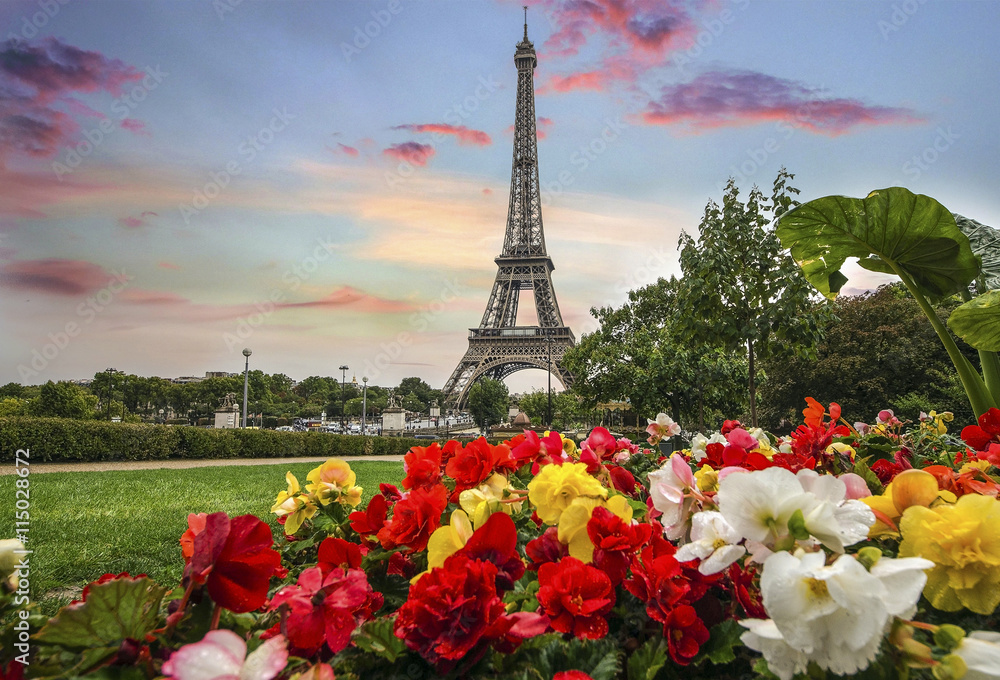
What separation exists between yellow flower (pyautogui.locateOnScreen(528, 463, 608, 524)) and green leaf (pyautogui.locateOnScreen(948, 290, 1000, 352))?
7.44ft

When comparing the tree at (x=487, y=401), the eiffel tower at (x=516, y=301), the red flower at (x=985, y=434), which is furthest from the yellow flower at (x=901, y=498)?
the tree at (x=487, y=401)

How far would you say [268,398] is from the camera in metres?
72.1

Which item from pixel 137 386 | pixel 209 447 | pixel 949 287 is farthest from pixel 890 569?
pixel 137 386

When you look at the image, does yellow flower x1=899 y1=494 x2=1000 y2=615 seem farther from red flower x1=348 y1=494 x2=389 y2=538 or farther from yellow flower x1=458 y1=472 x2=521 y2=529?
red flower x1=348 y1=494 x2=389 y2=538

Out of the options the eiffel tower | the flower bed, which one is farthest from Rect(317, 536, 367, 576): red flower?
the eiffel tower

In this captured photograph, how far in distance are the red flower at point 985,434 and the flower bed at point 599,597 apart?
2.61ft

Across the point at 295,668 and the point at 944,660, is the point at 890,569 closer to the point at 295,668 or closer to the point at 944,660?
the point at 944,660

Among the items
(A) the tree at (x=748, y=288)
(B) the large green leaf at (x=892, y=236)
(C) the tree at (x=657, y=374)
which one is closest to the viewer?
(B) the large green leaf at (x=892, y=236)

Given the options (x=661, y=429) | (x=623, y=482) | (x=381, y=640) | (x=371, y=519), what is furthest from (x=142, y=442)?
(x=381, y=640)

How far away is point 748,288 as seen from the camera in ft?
22.8

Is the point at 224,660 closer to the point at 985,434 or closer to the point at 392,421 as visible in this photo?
the point at 985,434

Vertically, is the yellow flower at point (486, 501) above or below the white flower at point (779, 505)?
below

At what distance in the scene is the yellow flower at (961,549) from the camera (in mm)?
702

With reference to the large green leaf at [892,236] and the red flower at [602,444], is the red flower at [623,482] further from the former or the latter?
the large green leaf at [892,236]
